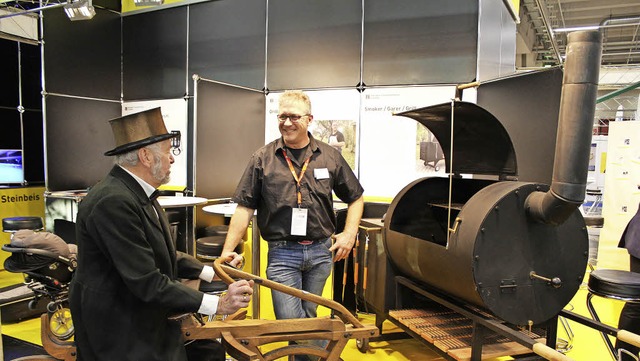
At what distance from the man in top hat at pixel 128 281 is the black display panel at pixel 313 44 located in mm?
3328

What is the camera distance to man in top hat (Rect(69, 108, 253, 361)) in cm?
178

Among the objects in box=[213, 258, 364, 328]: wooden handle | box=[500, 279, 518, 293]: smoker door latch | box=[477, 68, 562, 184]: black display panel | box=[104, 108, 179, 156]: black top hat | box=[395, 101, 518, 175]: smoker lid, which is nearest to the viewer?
box=[104, 108, 179, 156]: black top hat

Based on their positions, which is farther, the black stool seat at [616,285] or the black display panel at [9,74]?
the black display panel at [9,74]

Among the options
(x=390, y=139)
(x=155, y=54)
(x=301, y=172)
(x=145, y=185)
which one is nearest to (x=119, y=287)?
(x=145, y=185)

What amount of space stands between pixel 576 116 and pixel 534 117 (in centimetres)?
139

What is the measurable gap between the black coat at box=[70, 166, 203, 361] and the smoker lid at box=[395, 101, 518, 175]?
6.01 feet

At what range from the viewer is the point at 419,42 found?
15.3 feet

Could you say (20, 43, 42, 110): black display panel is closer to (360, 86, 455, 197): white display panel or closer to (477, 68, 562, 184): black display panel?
(360, 86, 455, 197): white display panel

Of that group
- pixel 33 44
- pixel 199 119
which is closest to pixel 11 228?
pixel 199 119

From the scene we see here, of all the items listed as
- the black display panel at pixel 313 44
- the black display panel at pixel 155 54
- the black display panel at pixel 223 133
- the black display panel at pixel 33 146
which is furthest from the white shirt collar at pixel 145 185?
the black display panel at pixel 33 146

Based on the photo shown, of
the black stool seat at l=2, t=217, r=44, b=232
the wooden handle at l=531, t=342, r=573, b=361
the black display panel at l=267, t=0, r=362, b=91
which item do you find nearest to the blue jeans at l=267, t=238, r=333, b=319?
the wooden handle at l=531, t=342, r=573, b=361

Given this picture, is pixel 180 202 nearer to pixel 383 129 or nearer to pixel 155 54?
pixel 383 129

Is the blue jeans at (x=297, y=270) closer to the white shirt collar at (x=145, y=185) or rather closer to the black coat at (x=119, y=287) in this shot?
the black coat at (x=119, y=287)

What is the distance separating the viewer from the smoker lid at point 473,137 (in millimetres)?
2967
